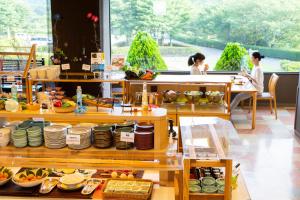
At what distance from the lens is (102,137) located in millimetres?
2850

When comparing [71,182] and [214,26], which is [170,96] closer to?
[71,182]

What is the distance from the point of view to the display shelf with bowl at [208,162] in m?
2.50

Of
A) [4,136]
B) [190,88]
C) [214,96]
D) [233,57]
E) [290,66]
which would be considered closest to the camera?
[4,136]

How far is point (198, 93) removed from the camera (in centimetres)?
576

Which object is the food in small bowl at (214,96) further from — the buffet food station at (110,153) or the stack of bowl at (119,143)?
the stack of bowl at (119,143)

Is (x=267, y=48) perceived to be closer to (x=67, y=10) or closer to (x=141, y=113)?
(x=67, y=10)

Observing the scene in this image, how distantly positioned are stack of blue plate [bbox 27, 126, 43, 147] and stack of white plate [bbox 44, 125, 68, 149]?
61 millimetres

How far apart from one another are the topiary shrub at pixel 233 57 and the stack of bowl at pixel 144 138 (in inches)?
242

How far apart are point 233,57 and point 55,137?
255 inches

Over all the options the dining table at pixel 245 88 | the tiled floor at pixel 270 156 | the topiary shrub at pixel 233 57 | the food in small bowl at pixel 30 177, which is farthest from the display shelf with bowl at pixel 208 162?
the topiary shrub at pixel 233 57

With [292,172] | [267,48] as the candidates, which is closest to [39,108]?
[292,172]

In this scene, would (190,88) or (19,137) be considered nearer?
(19,137)

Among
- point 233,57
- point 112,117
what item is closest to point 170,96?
point 112,117

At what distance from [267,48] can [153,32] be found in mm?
2764
